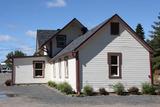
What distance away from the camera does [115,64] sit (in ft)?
93.4

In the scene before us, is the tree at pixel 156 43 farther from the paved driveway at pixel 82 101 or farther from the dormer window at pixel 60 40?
the paved driveway at pixel 82 101

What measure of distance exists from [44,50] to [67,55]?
14607mm

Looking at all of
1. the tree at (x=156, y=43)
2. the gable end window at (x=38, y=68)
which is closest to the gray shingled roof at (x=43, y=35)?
the gable end window at (x=38, y=68)

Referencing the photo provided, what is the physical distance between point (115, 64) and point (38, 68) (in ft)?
57.3

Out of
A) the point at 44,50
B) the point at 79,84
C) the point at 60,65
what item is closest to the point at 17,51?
the point at 44,50

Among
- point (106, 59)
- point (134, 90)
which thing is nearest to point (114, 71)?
point (106, 59)

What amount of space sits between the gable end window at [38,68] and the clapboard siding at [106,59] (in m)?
16.9

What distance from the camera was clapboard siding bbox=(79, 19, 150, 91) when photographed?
2784 cm

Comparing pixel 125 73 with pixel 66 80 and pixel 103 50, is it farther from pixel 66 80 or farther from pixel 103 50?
pixel 66 80

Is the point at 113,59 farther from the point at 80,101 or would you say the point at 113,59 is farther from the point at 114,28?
the point at 80,101

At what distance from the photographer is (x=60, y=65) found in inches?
1383

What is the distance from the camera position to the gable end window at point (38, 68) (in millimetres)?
43969

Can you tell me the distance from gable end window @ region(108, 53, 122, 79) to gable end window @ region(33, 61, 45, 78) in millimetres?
16843

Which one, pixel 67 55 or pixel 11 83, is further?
pixel 11 83
